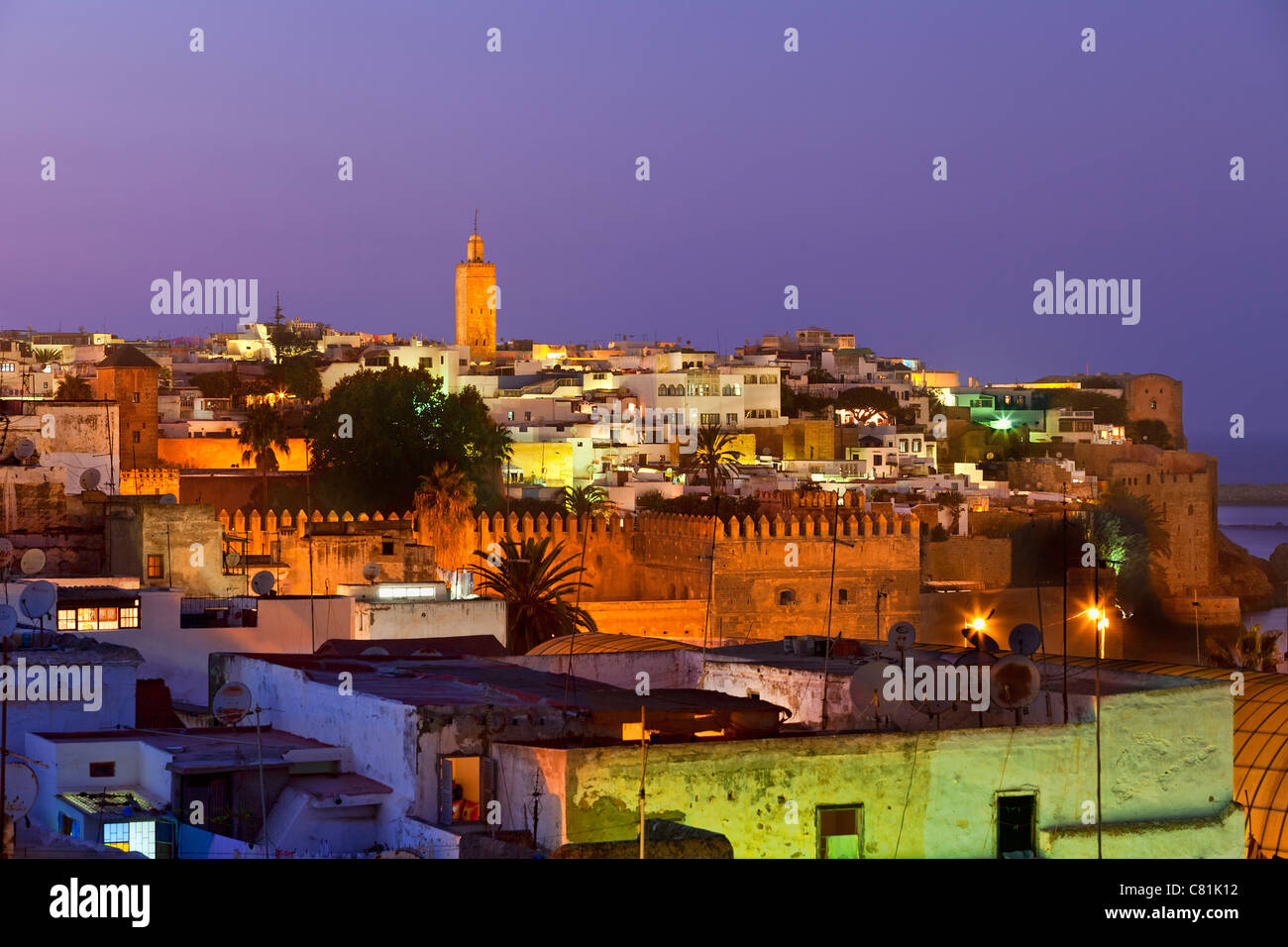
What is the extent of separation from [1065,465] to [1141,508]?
211 inches

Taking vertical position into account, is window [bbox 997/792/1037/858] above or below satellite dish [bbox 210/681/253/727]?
below

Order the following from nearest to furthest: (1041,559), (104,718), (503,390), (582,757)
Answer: (582,757), (104,718), (1041,559), (503,390)

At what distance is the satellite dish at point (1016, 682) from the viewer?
11.6 meters

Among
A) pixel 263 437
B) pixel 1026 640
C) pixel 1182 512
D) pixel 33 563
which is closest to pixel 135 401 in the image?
pixel 263 437

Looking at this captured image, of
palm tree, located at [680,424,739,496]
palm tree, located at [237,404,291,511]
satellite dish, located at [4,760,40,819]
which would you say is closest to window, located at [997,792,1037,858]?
satellite dish, located at [4,760,40,819]

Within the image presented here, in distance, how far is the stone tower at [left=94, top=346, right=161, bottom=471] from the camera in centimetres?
4381

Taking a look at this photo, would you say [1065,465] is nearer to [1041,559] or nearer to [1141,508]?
[1141,508]

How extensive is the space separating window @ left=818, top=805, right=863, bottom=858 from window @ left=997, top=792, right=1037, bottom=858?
0.93 meters

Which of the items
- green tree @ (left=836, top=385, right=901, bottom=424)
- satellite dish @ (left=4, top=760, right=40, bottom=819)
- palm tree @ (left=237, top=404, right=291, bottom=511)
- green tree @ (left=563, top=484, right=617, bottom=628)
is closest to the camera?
satellite dish @ (left=4, top=760, right=40, bottom=819)

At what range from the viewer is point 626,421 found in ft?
184

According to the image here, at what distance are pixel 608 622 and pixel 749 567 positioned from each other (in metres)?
2.72

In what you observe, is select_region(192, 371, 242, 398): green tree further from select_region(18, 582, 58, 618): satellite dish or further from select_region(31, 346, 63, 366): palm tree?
select_region(18, 582, 58, 618): satellite dish

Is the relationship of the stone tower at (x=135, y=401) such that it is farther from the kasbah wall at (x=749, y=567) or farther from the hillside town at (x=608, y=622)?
the kasbah wall at (x=749, y=567)
